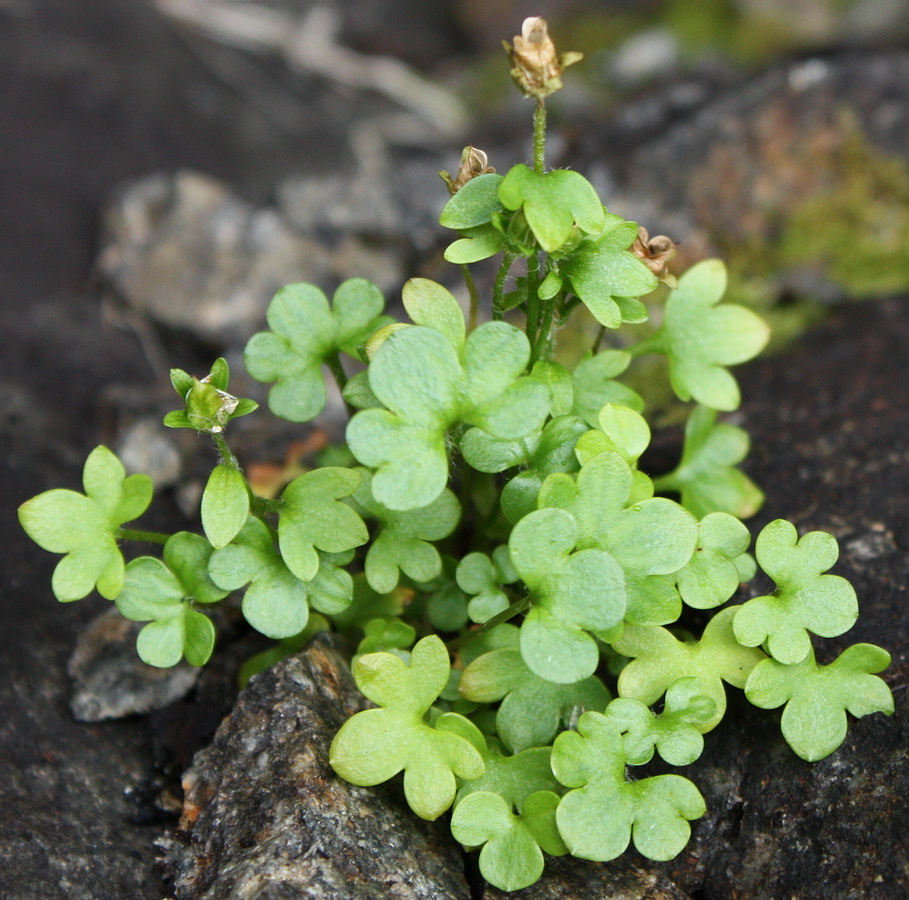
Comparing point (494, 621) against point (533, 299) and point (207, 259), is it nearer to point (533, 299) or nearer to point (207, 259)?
point (533, 299)

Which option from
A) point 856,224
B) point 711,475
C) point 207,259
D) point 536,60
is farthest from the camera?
point 207,259

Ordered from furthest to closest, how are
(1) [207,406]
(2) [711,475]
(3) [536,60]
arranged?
1. (2) [711,475]
2. (1) [207,406]
3. (3) [536,60]

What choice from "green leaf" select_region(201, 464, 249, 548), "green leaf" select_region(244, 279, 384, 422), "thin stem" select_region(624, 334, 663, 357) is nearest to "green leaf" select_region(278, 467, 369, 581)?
"green leaf" select_region(201, 464, 249, 548)

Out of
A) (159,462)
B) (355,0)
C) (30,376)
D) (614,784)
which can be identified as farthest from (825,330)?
(355,0)

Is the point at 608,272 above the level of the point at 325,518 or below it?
above

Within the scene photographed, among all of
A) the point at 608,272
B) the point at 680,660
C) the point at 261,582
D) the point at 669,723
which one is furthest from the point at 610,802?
the point at 608,272

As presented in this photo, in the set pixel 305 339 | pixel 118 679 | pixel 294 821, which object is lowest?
pixel 118 679

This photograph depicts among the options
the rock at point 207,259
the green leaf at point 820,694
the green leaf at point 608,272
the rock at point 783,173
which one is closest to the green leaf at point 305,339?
the green leaf at point 608,272
